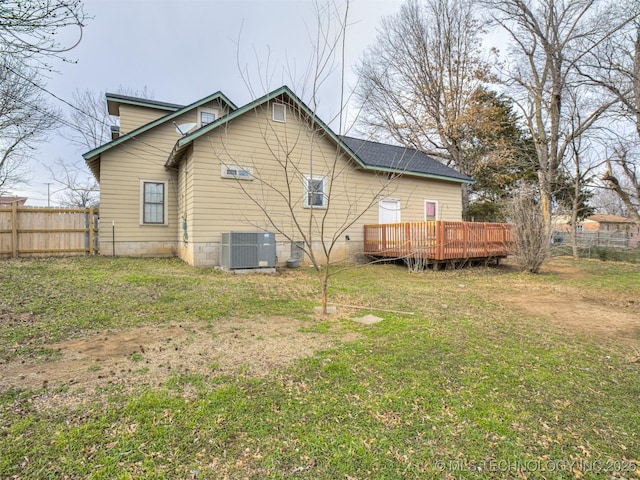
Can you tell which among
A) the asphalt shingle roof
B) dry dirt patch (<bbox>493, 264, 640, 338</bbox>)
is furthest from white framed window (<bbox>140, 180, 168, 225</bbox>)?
dry dirt patch (<bbox>493, 264, 640, 338</bbox>)

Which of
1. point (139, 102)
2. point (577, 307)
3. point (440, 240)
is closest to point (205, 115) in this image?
point (139, 102)

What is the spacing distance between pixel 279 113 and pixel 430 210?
7599 mm

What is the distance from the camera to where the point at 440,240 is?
10117mm

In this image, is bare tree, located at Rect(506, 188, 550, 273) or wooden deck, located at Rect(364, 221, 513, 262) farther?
wooden deck, located at Rect(364, 221, 513, 262)

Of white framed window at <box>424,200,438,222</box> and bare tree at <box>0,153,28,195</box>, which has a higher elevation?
bare tree at <box>0,153,28,195</box>

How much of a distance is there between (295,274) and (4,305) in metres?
5.98

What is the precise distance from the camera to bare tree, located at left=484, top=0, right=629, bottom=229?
14.3 meters

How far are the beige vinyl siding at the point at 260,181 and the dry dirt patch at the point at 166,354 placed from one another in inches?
174

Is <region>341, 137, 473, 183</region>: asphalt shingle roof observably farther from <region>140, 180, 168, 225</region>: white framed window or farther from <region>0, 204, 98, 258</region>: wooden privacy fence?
<region>0, 204, 98, 258</region>: wooden privacy fence

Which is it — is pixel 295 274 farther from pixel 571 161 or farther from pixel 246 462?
pixel 571 161

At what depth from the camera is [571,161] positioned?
705 inches

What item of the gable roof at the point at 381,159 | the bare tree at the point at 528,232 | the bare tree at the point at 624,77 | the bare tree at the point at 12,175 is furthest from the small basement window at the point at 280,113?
the bare tree at the point at 12,175

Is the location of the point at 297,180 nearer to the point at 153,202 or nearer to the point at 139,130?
the point at 153,202

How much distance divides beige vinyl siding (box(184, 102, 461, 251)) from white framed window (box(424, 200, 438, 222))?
199cm
